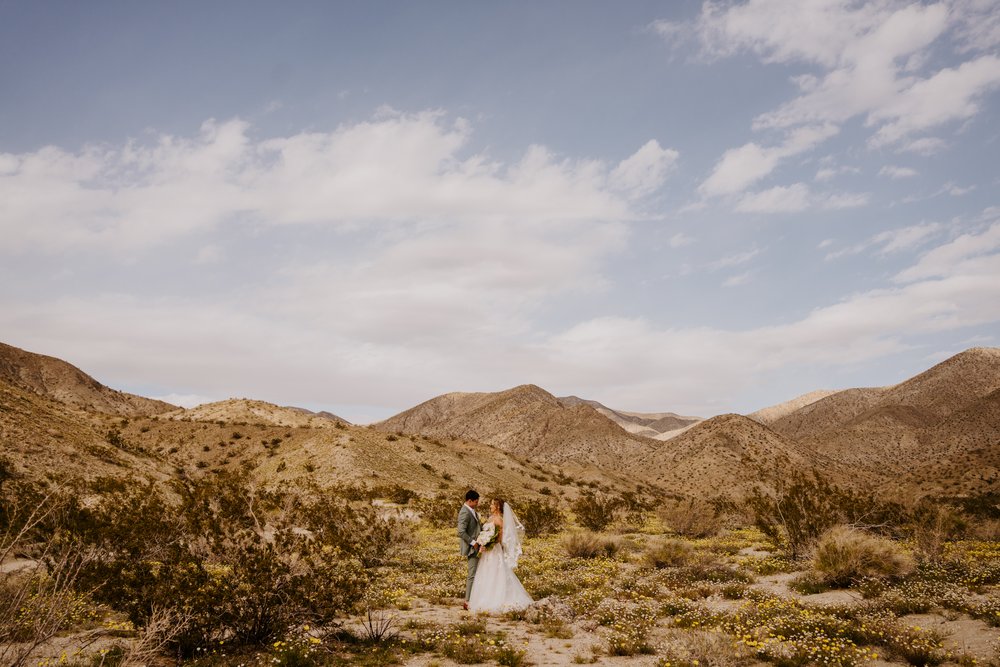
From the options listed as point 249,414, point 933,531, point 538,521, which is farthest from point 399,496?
point 249,414

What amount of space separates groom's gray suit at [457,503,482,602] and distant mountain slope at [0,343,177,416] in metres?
75.1

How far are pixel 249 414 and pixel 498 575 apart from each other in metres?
50.1

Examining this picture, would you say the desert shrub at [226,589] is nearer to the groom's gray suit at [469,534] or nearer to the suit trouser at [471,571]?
the groom's gray suit at [469,534]

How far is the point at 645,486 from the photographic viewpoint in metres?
54.3

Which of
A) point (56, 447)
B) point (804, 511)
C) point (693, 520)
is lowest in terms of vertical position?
point (693, 520)

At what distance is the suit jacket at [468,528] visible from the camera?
1058 cm

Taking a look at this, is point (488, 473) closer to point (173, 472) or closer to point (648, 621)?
point (173, 472)

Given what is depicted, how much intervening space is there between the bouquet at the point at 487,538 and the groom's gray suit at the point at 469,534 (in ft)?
0.56

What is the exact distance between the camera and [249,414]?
179 feet

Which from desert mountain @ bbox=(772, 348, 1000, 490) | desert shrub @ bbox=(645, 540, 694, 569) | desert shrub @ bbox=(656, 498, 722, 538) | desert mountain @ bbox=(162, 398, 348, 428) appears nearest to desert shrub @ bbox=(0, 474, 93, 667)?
desert shrub @ bbox=(645, 540, 694, 569)

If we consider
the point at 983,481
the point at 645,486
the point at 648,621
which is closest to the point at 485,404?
the point at 645,486

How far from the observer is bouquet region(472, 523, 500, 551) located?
34.3 feet

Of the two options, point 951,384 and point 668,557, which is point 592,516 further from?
point 951,384

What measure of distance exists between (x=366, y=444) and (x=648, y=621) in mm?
32530
